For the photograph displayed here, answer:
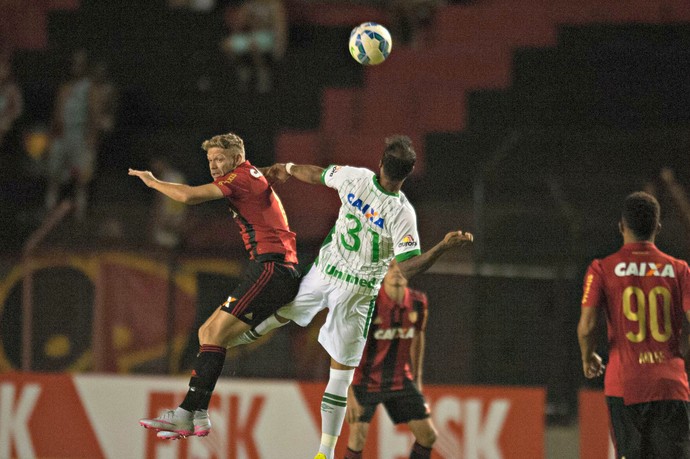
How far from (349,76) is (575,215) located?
5.74 metres

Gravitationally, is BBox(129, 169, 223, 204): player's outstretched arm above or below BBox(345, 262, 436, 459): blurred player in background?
above

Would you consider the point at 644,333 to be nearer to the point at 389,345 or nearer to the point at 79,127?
the point at 389,345

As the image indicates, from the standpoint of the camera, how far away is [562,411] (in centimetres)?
920

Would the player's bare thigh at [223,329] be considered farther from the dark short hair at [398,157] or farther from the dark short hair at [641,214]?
the dark short hair at [641,214]

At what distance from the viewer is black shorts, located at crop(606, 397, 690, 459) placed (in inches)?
231

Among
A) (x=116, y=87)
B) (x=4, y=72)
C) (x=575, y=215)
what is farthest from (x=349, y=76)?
(x=575, y=215)

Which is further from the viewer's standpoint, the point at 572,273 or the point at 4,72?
the point at 4,72

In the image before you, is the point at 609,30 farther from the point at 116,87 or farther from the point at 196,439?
the point at 196,439

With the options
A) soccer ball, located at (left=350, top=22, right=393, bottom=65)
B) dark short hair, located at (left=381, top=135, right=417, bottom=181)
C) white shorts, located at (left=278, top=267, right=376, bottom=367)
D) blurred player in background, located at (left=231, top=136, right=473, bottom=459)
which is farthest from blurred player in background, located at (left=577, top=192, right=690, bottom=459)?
soccer ball, located at (left=350, top=22, right=393, bottom=65)

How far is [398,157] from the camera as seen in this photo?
20.8ft

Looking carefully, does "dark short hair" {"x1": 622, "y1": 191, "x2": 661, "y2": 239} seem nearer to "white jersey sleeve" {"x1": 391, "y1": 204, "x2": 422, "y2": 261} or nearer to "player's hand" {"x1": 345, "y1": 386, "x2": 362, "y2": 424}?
"white jersey sleeve" {"x1": 391, "y1": 204, "x2": 422, "y2": 261}

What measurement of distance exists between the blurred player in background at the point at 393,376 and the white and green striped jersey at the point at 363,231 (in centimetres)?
121

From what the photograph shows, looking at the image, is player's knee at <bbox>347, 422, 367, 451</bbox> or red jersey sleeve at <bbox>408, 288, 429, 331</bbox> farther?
red jersey sleeve at <bbox>408, 288, 429, 331</bbox>

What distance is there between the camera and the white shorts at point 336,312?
662cm
